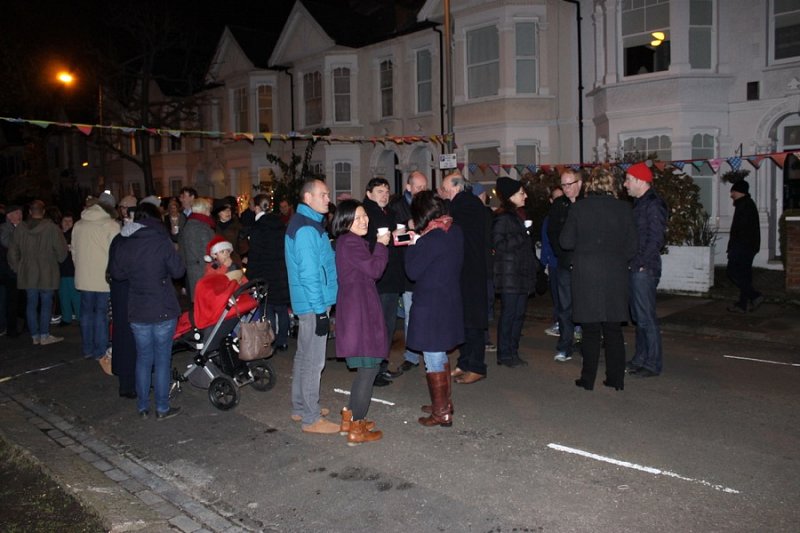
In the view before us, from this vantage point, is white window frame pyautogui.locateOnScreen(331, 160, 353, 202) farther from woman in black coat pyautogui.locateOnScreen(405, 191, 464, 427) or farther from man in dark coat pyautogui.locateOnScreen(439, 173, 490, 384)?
woman in black coat pyautogui.locateOnScreen(405, 191, 464, 427)

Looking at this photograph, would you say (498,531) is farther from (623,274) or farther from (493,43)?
(493,43)

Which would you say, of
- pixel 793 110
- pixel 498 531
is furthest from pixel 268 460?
pixel 793 110

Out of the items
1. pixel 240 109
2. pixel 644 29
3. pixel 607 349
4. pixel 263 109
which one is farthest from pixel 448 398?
pixel 240 109

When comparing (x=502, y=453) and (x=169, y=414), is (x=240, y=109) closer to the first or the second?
(x=169, y=414)

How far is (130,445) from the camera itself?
20.6ft

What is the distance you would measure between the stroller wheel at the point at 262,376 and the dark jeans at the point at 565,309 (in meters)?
3.46

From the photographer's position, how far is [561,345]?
8719mm

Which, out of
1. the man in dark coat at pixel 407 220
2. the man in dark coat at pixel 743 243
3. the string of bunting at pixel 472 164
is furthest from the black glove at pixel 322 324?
the man in dark coat at pixel 743 243

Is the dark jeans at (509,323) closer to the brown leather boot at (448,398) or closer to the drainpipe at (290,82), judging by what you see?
the brown leather boot at (448,398)

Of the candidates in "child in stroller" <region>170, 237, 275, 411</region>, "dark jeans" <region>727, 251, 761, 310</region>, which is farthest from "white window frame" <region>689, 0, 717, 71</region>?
"child in stroller" <region>170, 237, 275, 411</region>

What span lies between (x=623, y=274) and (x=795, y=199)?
472 inches

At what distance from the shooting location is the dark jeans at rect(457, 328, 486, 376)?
7691 mm

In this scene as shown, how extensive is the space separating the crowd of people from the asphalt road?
313 mm

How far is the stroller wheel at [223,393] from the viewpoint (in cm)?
697
